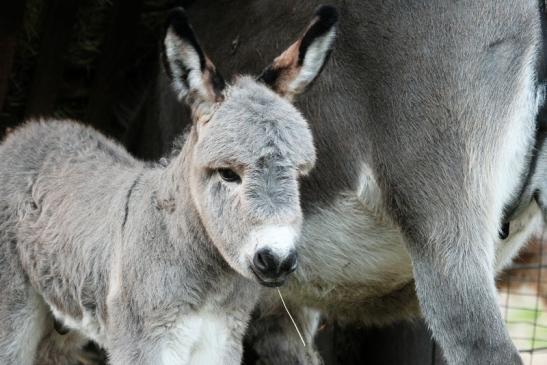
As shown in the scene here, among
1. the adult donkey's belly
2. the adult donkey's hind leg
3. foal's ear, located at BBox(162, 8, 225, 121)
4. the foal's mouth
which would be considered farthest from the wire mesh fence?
the foal's mouth

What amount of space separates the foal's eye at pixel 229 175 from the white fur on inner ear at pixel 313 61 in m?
0.43

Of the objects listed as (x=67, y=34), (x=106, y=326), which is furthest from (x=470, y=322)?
(x=67, y=34)

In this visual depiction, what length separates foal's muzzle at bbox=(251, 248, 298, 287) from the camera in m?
3.54

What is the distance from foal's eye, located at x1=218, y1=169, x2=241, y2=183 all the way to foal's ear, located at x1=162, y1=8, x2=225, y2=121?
25cm

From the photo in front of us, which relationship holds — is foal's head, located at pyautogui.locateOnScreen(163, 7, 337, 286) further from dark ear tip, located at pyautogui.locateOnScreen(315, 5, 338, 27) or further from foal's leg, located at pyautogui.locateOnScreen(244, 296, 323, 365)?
foal's leg, located at pyautogui.locateOnScreen(244, 296, 323, 365)

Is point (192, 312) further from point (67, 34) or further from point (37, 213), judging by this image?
point (67, 34)

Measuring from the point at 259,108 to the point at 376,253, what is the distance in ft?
4.30

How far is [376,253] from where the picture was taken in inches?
195

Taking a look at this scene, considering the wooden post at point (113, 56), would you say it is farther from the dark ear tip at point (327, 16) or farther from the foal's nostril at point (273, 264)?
the foal's nostril at point (273, 264)

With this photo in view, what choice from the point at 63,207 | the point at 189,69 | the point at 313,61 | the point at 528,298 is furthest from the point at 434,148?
the point at 528,298

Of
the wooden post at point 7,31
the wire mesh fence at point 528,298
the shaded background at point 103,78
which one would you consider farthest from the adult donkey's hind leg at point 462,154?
the wire mesh fence at point 528,298

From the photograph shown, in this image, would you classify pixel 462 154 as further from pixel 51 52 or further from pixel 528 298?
pixel 528 298

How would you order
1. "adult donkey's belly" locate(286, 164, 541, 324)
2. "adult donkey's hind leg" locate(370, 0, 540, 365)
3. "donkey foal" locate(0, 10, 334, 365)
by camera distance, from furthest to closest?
"adult donkey's belly" locate(286, 164, 541, 324) < "adult donkey's hind leg" locate(370, 0, 540, 365) < "donkey foal" locate(0, 10, 334, 365)

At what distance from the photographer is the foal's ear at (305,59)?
4.05 m
